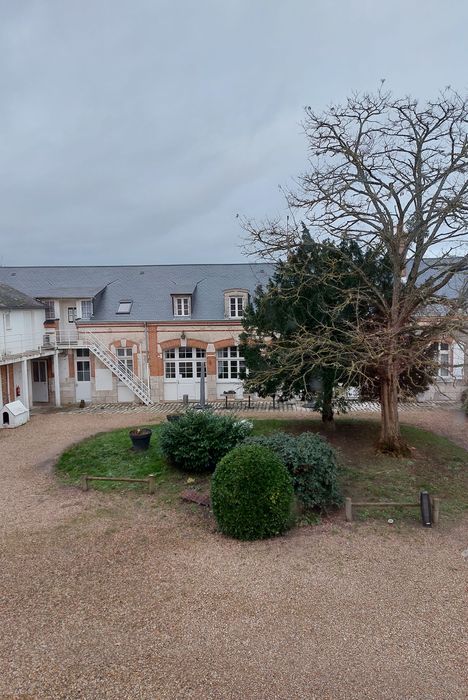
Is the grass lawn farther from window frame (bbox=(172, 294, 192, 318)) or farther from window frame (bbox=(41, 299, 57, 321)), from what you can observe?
window frame (bbox=(41, 299, 57, 321))

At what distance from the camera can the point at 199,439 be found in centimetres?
1140

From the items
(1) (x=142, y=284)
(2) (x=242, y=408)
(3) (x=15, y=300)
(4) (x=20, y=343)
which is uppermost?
(1) (x=142, y=284)

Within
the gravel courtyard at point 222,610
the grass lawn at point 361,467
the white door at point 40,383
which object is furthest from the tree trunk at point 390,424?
the white door at point 40,383

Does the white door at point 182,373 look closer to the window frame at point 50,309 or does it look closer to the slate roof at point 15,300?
the window frame at point 50,309

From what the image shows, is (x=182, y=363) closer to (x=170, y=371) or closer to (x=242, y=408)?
(x=170, y=371)

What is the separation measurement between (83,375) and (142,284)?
21.0 ft

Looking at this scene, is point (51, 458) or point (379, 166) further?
point (51, 458)

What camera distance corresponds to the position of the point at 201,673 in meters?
4.66

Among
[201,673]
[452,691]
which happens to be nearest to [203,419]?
[201,673]

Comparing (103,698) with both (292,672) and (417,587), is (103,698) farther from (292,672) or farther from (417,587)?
(417,587)

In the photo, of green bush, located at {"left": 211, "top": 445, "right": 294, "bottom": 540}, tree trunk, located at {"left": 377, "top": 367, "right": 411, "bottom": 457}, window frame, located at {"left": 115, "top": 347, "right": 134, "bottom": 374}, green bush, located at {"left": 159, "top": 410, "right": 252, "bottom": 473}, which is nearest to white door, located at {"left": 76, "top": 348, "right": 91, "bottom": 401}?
window frame, located at {"left": 115, "top": 347, "right": 134, "bottom": 374}

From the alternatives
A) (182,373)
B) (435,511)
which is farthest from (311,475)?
(182,373)

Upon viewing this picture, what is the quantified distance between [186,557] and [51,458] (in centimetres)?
795

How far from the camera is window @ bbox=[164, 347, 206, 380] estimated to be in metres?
24.2
